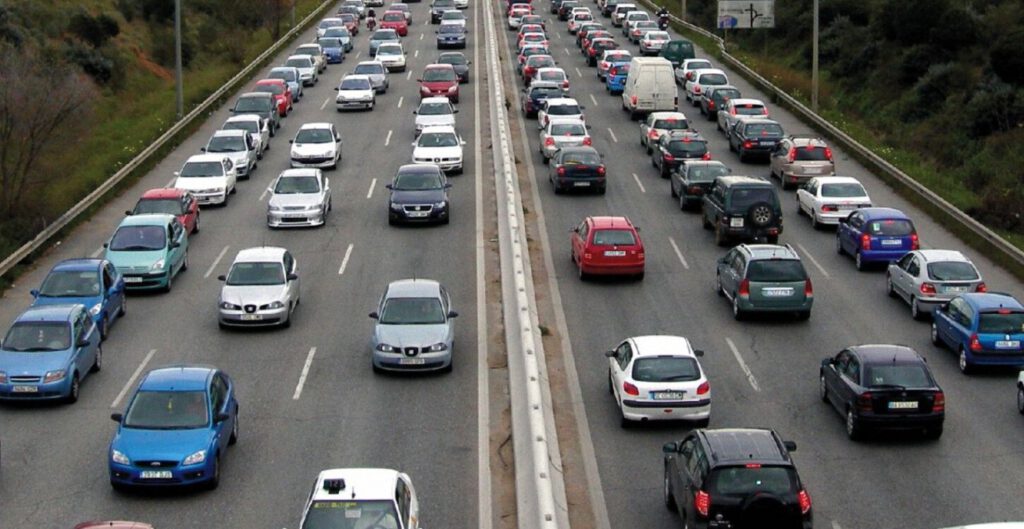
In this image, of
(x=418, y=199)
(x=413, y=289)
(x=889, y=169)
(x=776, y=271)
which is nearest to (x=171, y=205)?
(x=418, y=199)

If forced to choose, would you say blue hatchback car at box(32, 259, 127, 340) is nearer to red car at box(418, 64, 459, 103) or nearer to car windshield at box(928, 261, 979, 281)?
car windshield at box(928, 261, 979, 281)

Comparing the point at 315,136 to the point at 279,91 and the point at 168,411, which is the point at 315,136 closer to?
the point at 279,91

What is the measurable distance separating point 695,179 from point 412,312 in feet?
51.4

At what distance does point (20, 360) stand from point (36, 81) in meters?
18.1

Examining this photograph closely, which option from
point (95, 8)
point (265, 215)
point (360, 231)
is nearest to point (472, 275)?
point (360, 231)

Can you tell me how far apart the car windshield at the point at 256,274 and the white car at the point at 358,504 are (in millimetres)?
13604

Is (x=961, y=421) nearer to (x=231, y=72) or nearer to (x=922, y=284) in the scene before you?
(x=922, y=284)

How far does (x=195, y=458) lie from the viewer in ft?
66.8

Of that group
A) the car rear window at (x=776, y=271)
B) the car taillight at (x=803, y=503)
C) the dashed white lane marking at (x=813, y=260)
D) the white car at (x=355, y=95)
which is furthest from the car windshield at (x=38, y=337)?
the white car at (x=355, y=95)

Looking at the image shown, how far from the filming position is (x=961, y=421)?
24.1m

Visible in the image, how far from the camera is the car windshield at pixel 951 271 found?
30.2m

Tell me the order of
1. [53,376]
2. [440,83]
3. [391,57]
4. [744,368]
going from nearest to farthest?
[53,376] → [744,368] → [440,83] → [391,57]

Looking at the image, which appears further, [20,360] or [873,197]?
[873,197]

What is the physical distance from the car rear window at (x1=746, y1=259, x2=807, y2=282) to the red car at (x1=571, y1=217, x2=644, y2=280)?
3769mm
